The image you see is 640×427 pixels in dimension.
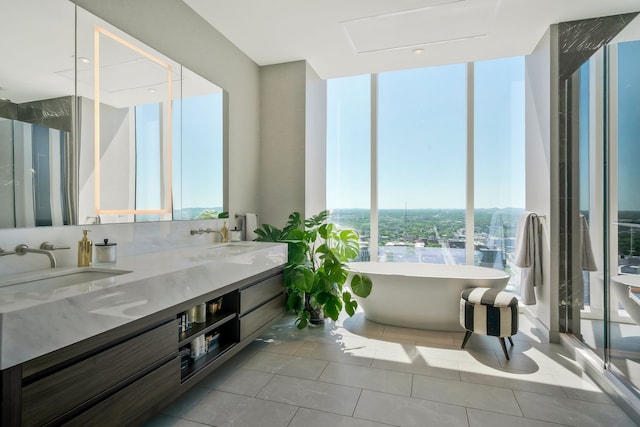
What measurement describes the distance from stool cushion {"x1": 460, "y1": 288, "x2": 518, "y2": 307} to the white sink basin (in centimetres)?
244

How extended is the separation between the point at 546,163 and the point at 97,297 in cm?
341

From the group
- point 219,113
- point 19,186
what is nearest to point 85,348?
point 19,186

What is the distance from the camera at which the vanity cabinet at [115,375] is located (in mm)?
1060

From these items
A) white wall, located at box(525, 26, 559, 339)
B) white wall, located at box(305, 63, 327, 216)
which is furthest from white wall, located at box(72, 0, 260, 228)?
white wall, located at box(525, 26, 559, 339)

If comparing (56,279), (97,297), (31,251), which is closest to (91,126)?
(31,251)

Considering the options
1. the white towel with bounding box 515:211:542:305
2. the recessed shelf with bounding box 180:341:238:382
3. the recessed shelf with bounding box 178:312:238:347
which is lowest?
the recessed shelf with bounding box 180:341:238:382

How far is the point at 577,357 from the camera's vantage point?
8.24 ft

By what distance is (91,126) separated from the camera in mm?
1845

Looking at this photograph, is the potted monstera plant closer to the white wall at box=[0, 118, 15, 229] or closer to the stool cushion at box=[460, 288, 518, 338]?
the stool cushion at box=[460, 288, 518, 338]

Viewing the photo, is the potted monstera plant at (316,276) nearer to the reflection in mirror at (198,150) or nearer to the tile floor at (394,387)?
the tile floor at (394,387)

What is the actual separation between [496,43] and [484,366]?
2.89 m

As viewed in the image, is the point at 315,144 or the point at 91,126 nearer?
the point at 91,126

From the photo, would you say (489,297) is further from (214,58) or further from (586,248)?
(214,58)

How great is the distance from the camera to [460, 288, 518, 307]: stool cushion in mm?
2572
